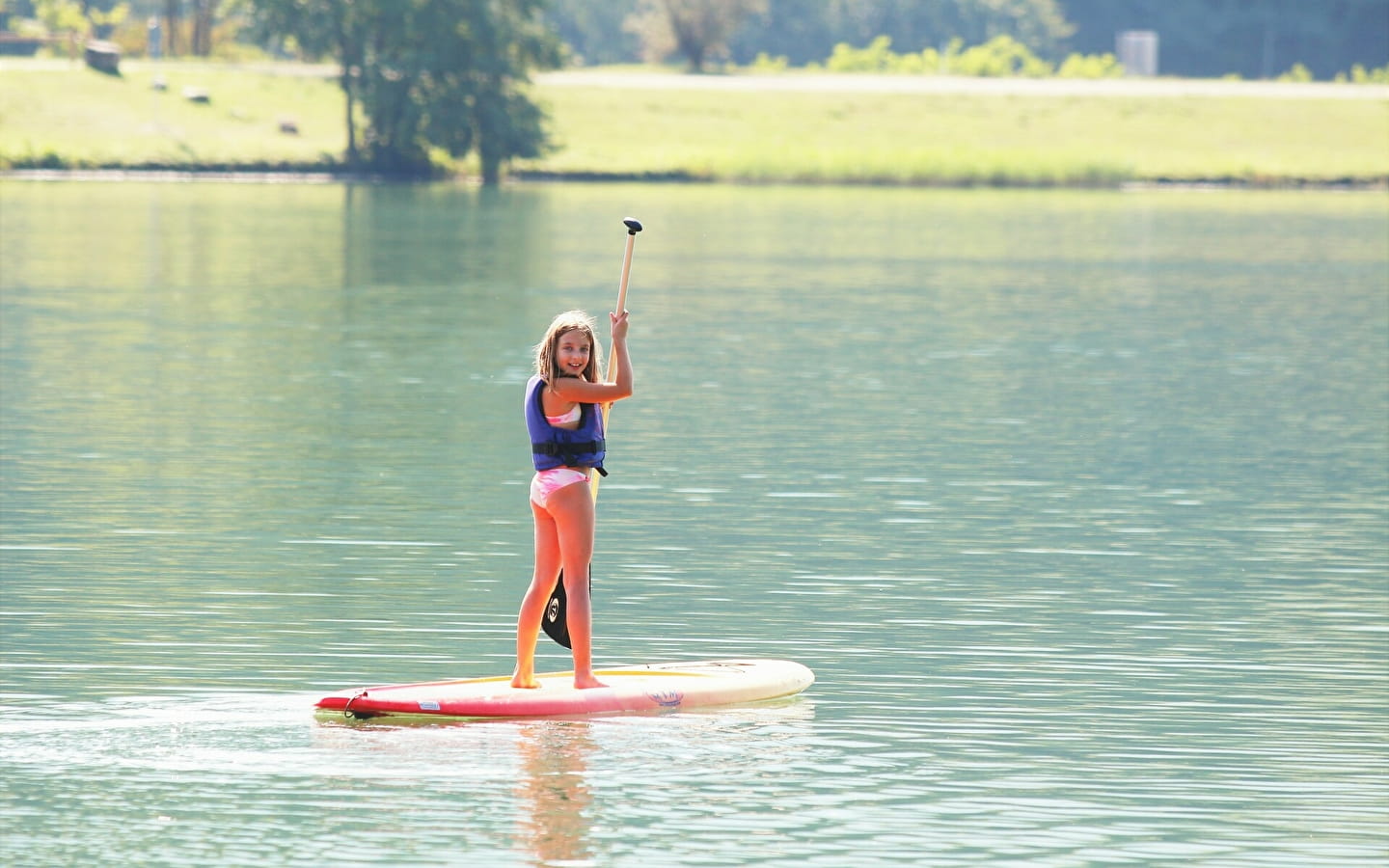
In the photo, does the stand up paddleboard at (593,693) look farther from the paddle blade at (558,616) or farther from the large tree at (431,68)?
the large tree at (431,68)

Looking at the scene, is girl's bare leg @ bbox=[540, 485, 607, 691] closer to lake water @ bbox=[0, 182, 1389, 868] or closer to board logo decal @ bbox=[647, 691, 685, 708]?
board logo decal @ bbox=[647, 691, 685, 708]

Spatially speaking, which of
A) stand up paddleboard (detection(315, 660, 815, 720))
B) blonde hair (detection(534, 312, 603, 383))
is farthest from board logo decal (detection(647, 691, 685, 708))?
blonde hair (detection(534, 312, 603, 383))

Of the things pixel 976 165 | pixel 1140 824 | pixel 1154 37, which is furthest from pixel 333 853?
pixel 1154 37

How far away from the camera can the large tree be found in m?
91.6

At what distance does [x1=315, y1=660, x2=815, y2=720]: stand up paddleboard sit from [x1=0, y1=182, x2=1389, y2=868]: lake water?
0.12m

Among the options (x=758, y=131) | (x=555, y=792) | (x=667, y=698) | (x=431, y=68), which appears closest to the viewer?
(x=555, y=792)

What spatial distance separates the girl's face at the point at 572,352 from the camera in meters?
12.2

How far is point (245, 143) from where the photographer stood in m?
94.0

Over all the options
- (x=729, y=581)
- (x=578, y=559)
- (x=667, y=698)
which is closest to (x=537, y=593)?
(x=578, y=559)

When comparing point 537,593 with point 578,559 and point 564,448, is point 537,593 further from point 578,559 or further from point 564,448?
point 564,448

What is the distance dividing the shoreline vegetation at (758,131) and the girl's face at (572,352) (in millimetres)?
78683

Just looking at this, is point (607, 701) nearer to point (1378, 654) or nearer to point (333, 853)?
point (333, 853)

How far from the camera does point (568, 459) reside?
41.0 feet

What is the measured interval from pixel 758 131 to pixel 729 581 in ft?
304
